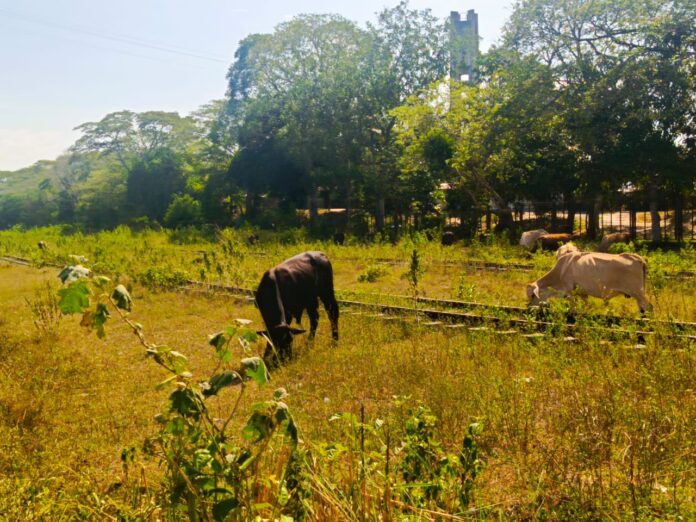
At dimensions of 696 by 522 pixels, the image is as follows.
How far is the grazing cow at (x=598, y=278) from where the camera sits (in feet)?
28.3

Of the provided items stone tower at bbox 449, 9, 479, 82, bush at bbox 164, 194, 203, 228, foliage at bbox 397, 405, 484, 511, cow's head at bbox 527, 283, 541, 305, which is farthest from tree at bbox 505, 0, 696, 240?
bush at bbox 164, 194, 203, 228

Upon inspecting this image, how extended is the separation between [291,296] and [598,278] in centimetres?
464

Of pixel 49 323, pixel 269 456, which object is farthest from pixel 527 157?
pixel 269 456

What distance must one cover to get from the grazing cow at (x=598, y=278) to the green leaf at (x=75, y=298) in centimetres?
780

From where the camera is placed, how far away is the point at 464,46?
3566 centimetres

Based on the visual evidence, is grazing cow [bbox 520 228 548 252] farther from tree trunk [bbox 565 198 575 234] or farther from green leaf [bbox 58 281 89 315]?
green leaf [bbox 58 281 89 315]

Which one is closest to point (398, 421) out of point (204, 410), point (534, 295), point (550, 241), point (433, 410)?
point (433, 410)

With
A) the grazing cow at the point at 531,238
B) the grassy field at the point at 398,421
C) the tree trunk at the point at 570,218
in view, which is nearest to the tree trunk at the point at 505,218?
the tree trunk at the point at 570,218

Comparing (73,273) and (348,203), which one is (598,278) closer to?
(73,273)

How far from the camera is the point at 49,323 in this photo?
964 centimetres

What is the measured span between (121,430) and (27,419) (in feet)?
3.24

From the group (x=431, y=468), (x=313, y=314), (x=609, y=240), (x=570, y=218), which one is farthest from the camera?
(x=570, y=218)

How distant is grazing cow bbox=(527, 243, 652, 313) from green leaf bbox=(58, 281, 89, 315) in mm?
7796

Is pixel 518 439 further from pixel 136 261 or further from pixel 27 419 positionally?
pixel 136 261
